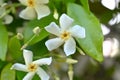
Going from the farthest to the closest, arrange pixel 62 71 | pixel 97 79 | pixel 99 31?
1. pixel 97 79
2. pixel 62 71
3. pixel 99 31

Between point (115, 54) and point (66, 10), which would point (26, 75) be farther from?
point (115, 54)

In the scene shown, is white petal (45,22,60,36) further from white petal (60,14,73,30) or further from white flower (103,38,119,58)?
white flower (103,38,119,58)

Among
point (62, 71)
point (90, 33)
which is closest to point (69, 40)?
point (90, 33)

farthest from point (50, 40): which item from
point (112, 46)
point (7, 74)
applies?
point (112, 46)

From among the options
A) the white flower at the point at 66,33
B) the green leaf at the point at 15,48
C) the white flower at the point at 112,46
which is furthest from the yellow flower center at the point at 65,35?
the white flower at the point at 112,46

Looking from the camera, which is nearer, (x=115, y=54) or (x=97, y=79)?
(x=115, y=54)

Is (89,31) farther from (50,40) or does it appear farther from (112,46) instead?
(112,46)

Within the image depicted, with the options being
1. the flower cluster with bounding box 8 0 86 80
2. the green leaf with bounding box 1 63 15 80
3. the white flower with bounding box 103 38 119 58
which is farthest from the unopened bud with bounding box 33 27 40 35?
the white flower with bounding box 103 38 119 58

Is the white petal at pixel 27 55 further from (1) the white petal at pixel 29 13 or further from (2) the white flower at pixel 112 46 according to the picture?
(2) the white flower at pixel 112 46
